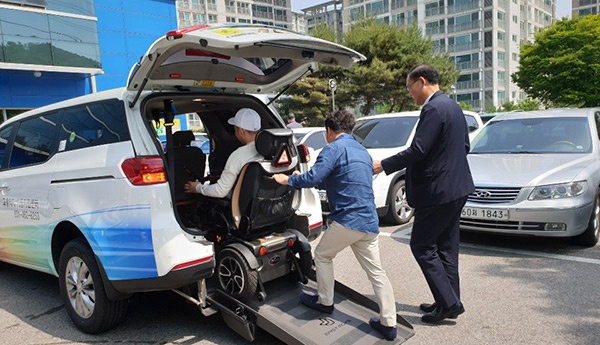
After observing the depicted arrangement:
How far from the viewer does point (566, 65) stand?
29.9 m

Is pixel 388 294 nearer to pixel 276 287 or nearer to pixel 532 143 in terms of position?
pixel 276 287

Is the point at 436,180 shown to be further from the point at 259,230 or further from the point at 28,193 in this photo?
the point at 28,193

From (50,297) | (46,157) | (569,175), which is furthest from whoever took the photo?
(569,175)

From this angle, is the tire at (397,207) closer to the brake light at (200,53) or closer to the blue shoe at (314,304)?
the blue shoe at (314,304)

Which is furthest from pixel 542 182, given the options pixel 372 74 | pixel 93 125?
pixel 372 74

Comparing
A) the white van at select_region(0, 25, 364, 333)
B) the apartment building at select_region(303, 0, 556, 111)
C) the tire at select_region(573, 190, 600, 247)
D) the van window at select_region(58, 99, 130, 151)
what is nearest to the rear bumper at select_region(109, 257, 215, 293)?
the white van at select_region(0, 25, 364, 333)

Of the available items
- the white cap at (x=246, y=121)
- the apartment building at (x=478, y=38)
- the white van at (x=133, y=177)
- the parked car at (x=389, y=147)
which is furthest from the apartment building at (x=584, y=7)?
the white cap at (x=246, y=121)

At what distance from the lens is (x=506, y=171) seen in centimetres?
555

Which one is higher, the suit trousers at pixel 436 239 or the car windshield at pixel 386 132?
the car windshield at pixel 386 132

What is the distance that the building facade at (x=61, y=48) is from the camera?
18.2 m

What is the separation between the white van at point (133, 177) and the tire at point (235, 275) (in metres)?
0.02

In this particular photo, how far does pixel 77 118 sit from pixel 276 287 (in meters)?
→ 2.20

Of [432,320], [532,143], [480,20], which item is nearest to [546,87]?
[480,20]

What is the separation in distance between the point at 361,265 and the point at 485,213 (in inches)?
105
